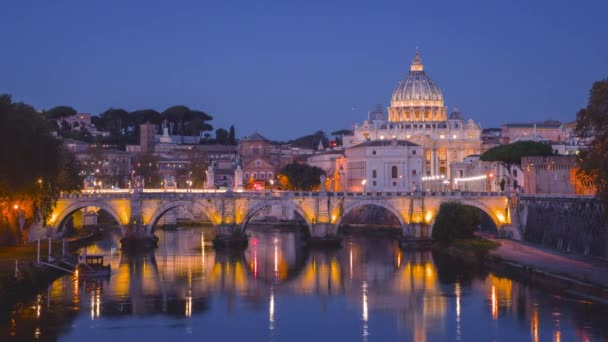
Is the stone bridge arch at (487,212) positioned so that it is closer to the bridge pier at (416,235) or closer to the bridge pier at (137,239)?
the bridge pier at (416,235)

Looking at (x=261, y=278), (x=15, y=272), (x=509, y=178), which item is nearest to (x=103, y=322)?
Result: (x=15, y=272)

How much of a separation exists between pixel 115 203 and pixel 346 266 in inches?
798

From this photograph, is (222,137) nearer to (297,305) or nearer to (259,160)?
(259,160)

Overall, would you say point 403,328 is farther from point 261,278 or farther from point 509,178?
point 509,178

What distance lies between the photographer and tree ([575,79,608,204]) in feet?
156

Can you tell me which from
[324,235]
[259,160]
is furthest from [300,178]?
[324,235]

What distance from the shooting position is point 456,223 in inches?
2771

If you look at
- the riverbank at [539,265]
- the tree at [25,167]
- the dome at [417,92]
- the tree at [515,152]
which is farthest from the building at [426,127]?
the tree at [25,167]

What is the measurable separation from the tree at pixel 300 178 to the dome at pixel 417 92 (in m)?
41.2

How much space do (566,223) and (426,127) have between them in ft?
302

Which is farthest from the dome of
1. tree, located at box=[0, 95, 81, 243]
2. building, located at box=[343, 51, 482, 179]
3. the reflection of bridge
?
tree, located at box=[0, 95, 81, 243]

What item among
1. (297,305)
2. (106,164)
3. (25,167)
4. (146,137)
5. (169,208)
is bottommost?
(297,305)

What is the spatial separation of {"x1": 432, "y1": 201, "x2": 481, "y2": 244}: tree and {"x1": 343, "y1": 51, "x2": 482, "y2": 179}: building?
64.7m

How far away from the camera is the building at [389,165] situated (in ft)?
409
